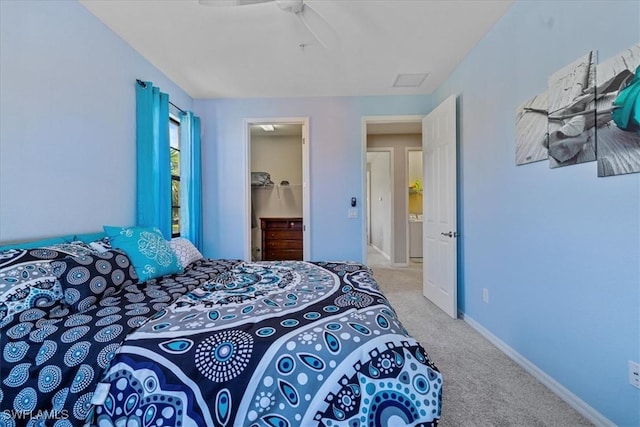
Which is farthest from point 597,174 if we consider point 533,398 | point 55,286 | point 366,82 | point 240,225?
point 240,225

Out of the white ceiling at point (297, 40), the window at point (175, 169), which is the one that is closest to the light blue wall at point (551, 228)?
the white ceiling at point (297, 40)

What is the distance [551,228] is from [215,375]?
6.60ft

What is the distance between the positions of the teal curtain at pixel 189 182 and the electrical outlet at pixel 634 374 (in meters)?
3.63

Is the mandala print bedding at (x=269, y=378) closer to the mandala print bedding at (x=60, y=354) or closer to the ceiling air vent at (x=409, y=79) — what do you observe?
the mandala print bedding at (x=60, y=354)

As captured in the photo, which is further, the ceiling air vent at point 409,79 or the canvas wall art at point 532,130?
the ceiling air vent at point 409,79

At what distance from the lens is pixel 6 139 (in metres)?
Answer: 1.57

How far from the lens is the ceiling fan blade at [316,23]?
6.25ft

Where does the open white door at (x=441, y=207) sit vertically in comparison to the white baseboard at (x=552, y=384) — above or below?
above

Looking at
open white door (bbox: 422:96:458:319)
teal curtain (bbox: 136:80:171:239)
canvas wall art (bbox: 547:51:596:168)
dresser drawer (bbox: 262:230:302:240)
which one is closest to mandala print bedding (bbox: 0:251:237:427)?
teal curtain (bbox: 136:80:171:239)

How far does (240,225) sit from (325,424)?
3.08m

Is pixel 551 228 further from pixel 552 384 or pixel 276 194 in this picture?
pixel 276 194

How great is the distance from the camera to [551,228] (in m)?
1.74

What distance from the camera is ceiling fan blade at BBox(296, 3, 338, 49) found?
1.91 meters

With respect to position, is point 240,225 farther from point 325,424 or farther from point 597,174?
point 597,174
